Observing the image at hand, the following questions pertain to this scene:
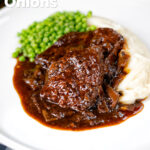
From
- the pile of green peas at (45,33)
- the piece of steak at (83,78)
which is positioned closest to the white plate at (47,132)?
the pile of green peas at (45,33)

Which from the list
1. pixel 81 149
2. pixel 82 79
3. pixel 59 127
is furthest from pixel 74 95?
pixel 81 149

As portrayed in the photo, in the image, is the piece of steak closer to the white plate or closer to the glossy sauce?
the glossy sauce

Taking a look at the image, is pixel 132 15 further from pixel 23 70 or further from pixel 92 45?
pixel 23 70

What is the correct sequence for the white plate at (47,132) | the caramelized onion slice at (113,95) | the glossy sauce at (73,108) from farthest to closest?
the caramelized onion slice at (113,95), the glossy sauce at (73,108), the white plate at (47,132)

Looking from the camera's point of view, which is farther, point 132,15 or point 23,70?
point 132,15

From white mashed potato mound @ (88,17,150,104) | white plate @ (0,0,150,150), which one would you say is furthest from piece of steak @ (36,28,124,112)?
white plate @ (0,0,150,150)

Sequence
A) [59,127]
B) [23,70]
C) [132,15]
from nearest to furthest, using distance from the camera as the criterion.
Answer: [59,127]
[23,70]
[132,15]

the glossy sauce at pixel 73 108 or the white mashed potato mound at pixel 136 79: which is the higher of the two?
the white mashed potato mound at pixel 136 79

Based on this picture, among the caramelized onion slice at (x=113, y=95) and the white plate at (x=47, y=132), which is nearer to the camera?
the white plate at (x=47, y=132)

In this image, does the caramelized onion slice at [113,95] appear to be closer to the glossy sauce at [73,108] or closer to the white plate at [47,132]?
the glossy sauce at [73,108]
